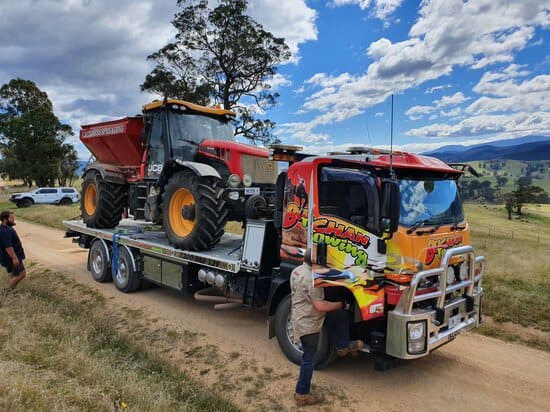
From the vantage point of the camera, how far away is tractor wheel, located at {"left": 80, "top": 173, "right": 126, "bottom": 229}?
971cm

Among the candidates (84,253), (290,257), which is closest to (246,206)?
(290,257)

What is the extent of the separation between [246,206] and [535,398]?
4.50 metres

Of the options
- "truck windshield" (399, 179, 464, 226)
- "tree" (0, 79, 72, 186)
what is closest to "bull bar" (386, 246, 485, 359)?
"truck windshield" (399, 179, 464, 226)

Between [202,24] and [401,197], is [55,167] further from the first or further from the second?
[401,197]

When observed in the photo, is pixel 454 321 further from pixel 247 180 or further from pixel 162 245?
pixel 162 245

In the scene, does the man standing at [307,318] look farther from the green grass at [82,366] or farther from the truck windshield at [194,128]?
the truck windshield at [194,128]

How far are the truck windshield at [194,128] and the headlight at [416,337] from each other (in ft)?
18.1

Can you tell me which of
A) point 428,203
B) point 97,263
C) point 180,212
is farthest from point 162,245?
point 428,203

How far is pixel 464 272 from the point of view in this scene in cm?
520

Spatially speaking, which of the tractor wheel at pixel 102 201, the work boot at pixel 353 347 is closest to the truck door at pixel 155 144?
the tractor wheel at pixel 102 201

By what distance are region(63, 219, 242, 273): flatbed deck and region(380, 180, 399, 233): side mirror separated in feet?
7.91

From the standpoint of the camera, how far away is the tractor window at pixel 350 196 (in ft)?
15.7

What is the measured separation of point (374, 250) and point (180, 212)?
3958 mm

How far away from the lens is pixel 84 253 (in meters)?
13.1
